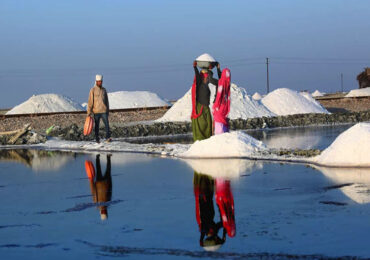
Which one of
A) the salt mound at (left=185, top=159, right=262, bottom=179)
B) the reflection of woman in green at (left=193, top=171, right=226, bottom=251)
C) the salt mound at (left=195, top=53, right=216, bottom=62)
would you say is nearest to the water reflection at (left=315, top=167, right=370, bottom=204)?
the salt mound at (left=185, top=159, right=262, bottom=179)

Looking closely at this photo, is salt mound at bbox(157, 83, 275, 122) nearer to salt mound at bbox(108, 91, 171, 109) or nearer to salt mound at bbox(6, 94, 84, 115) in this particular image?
salt mound at bbox(6, 94, 84, 115)

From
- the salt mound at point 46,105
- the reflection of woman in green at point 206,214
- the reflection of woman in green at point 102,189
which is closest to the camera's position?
the reflection of woman in green at point 206,214

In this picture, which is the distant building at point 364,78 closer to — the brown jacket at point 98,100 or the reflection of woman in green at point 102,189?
the brown jacket at point 98,100

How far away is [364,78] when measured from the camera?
4018 inches

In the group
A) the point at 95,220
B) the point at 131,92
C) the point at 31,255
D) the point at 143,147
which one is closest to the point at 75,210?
the point at 95,220

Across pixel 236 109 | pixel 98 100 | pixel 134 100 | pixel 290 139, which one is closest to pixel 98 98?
pixel 98 100

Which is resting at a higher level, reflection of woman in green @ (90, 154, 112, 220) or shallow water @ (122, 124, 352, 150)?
shallow water @ (122, 124, 352, 150)

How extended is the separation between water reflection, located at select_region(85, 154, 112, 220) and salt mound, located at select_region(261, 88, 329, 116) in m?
30.8

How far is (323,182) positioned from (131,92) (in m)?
57.5

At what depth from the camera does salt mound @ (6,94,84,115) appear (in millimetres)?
58675

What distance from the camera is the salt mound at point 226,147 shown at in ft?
60.6

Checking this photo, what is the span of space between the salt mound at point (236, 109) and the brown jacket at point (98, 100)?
1686 cm

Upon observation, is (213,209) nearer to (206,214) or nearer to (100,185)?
(206,214)

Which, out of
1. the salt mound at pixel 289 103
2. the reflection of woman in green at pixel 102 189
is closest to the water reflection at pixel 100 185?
the reflection of woman in green at pixel 102 189
